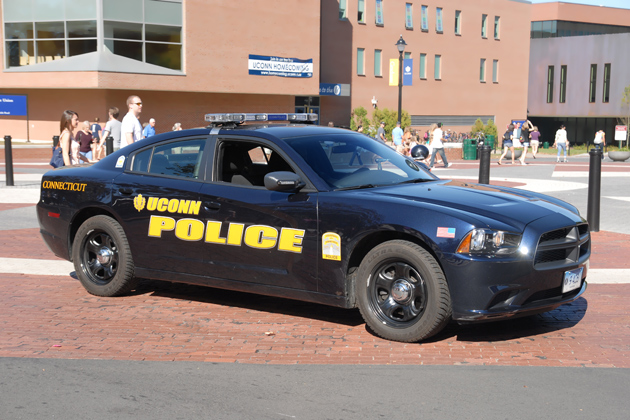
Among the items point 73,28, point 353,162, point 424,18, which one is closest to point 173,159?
point 353,162

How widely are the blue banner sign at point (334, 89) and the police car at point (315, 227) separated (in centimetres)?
4768

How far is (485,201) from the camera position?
5754 mm

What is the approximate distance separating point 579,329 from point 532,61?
255ft

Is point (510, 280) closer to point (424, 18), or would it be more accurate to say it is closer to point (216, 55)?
point (216, 55)

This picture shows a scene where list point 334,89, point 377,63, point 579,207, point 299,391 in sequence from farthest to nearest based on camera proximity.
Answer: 1. point 377,63
2. point 334,89
3. point 579,207
4. point 299,391

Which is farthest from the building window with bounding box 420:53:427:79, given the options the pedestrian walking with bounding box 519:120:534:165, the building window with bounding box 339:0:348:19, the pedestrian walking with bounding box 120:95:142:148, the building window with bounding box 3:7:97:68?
the pedestrian walking with bounding box 120:95:142:148

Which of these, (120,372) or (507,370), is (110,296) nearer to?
(120,372)

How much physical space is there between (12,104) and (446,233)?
40413 mm

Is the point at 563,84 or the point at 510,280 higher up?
the point at 563,84

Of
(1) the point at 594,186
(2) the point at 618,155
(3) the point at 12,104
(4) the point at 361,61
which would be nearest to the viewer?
(1) the point at 594,186

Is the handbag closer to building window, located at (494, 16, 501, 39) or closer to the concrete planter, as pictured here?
the concrete planter

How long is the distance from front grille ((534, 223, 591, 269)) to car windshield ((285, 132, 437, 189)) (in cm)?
139

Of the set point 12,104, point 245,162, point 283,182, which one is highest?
point 12,104

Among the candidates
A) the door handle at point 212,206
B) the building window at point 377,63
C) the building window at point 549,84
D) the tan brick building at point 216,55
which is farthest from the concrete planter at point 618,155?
the building window at point 549,84
